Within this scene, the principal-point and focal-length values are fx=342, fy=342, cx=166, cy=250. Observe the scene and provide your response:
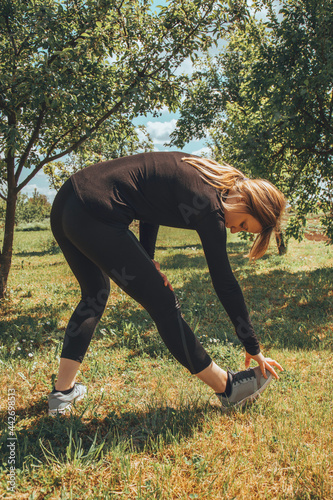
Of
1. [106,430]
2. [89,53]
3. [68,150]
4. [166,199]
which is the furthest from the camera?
[68,150]

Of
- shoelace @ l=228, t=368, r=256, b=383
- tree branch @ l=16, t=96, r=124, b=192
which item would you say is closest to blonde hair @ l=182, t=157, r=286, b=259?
shoelace @ l=228, t=368, r=256, b=383

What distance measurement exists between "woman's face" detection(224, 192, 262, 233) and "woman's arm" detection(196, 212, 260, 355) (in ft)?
0.46

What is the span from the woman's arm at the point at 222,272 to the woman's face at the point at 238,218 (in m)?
0.14

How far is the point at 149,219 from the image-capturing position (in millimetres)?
2051

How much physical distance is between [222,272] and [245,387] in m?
0.91

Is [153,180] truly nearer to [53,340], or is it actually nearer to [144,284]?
[144,284]

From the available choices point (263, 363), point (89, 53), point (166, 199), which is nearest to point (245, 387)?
point (263, 363)

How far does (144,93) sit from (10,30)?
6.73 feet

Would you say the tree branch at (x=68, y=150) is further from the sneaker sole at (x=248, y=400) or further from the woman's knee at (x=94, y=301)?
the sneaker sole at (x=248, y=400)

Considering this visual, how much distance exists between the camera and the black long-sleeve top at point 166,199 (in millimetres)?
1839

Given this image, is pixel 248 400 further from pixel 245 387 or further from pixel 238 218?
pixel 238 218

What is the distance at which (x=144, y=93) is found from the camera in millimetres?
4266

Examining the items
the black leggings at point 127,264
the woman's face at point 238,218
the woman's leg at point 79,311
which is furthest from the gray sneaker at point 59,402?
the woman's face at point 238,218

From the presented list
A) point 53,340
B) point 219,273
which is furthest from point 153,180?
point 53,340
